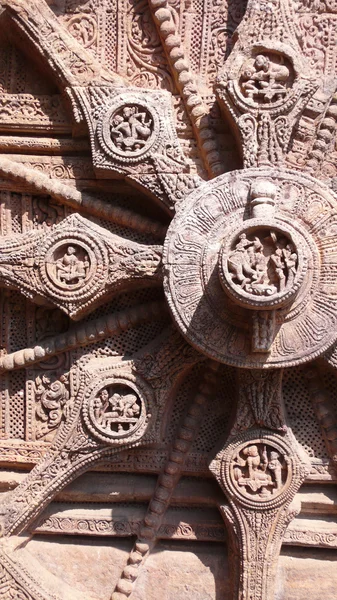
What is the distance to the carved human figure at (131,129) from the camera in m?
5.29

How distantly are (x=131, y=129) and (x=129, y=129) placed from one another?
15 mm

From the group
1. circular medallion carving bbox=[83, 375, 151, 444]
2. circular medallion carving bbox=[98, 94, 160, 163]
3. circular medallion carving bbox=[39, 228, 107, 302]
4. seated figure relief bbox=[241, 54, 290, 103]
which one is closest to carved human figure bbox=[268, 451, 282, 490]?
circular medallion carving bbox=[83, 375, 151, 444]

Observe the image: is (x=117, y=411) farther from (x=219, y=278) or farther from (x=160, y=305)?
(x=219, y=278)

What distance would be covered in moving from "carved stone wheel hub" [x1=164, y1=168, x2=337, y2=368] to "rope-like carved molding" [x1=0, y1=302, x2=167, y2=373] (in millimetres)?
475

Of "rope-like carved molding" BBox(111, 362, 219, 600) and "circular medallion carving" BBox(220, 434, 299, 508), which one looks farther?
"rope-like carved molding" BBox(111, 362, 219, 600)

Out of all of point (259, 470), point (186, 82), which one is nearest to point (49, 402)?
point (259, 470)

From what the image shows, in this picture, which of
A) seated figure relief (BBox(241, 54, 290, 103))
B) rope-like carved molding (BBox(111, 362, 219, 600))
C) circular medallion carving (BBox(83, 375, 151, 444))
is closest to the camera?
seated figure relief (BBox(241, 54, 290, 103))

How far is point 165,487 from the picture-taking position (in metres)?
5.48

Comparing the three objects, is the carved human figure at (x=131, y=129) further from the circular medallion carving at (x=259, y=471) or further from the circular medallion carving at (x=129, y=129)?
the circular medallion carving at (x=259, y=471)

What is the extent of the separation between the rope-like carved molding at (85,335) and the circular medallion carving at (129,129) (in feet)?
3.61

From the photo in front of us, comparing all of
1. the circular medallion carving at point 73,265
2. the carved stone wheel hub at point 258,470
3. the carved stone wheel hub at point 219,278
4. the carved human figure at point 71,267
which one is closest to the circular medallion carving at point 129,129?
the carved stone wheel hub at point 219,278

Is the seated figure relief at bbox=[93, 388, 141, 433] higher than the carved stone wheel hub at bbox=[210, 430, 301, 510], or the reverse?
the seated figure relief at bbox=[93, 388, 141, 433]

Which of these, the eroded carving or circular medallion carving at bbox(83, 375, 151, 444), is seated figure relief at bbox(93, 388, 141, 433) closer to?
circular medallion carving at bbox(83, 375, 151, 444)

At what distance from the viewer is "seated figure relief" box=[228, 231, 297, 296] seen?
4.78 meters
